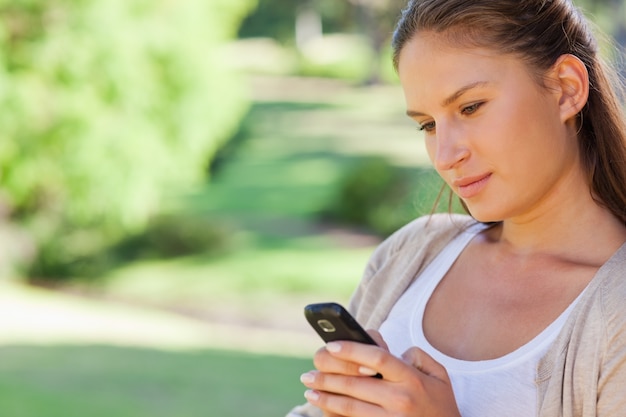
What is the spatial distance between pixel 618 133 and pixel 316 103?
3459cm

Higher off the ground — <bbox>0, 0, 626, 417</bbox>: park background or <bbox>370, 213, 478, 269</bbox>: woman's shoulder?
<bbox>0, 0, 626, 417</bbox>: park background

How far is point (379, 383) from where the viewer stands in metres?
1.50

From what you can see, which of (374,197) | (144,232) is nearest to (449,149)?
(144,232)

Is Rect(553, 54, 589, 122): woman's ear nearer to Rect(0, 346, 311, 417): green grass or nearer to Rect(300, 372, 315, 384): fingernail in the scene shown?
Rect(300, 372, 315, 384): fingernail

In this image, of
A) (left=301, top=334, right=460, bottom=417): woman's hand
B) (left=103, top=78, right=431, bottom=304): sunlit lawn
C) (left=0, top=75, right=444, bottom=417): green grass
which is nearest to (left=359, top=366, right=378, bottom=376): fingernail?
(left=301, top=334, right=460, bottom=417): woman's hand

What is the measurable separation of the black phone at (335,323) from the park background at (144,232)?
5233 mm

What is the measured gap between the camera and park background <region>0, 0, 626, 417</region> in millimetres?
8016

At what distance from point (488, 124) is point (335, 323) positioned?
431 mm

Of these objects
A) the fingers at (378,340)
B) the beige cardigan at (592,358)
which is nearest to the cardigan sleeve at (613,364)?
the beige cardigan at (592,358)

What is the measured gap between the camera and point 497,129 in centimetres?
162

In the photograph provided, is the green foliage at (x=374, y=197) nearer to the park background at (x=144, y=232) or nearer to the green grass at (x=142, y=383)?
the park background at (x=144, y=232)

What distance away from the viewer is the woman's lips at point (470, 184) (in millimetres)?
1653

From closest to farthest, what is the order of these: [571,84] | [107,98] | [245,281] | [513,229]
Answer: [571,84] → [513,229] → [107,98] → [245,281]

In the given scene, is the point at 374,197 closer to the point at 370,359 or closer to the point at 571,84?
the point at 571,84
